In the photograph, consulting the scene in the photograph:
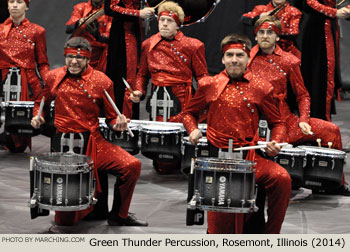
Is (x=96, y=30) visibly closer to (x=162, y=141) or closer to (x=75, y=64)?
(x=162, y=141)

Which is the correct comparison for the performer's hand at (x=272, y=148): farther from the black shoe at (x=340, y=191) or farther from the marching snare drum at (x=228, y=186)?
the black shoe at (x=340, y=191)

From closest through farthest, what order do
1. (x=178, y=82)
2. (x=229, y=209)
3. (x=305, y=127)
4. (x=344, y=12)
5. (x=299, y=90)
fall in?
1. (x=229, y=209)
2. (x=305, y=127)
3. (x=299, y=90)
4. (x=178, y=82)
5. (x=344, y=12)

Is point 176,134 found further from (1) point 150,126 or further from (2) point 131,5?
(2) point 131,5

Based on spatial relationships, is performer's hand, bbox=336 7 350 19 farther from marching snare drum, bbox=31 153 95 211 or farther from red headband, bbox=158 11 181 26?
marching snare drum, bbox=31 153 95 211

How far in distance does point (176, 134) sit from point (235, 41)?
1.94 m

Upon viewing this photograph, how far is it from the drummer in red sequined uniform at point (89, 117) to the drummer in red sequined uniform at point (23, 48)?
7.77 ft

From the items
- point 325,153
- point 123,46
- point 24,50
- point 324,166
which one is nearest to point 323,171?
point 324,166

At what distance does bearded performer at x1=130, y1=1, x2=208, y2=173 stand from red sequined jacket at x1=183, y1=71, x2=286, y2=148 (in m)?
2.13

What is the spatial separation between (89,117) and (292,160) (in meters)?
1.74

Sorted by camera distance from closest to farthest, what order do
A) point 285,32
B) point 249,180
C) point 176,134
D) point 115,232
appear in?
point 249,180 < point 115,232 < point 176,134 < point 285,32

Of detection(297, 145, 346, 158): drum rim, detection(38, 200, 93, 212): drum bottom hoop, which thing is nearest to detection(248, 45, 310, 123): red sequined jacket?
detection(297, 145, 346, 158): drum rim

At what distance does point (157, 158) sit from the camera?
7406 millimetres

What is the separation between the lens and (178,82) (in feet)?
25.2

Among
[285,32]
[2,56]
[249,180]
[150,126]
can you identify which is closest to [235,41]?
[249,180]
